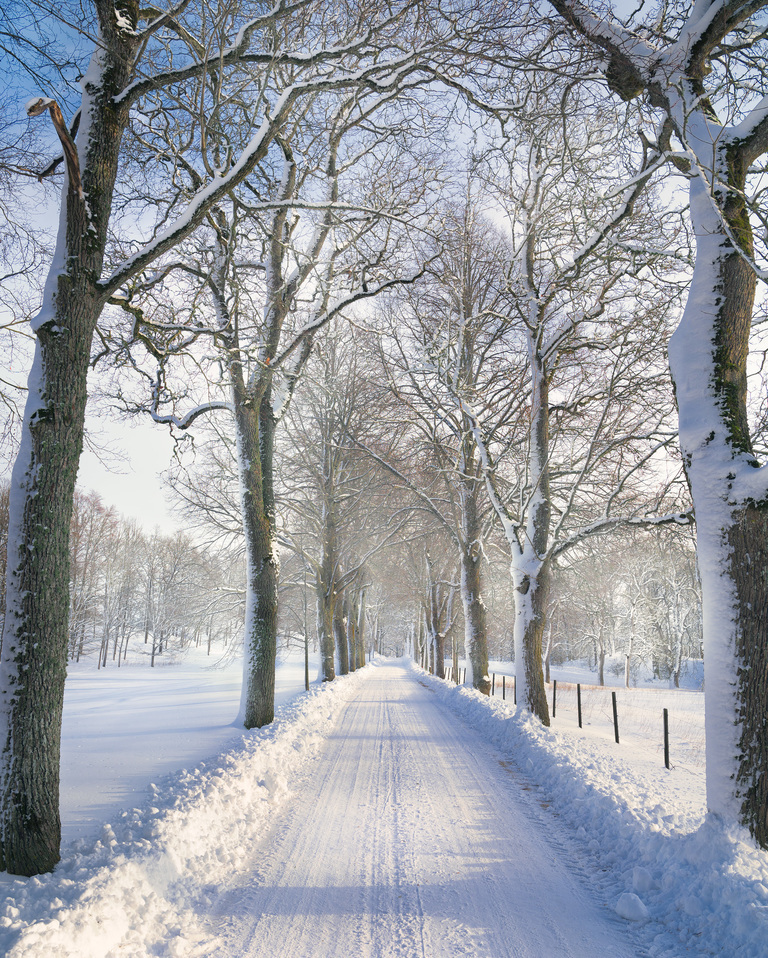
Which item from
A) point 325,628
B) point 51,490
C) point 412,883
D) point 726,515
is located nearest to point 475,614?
point 325,628

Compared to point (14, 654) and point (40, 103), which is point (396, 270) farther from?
point (14, 654)

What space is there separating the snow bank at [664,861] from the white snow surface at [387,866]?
0.01 meters

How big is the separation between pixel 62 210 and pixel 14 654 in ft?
11.9

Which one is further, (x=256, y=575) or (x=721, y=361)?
(x=256, y=575)

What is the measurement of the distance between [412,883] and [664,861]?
1.92 metres

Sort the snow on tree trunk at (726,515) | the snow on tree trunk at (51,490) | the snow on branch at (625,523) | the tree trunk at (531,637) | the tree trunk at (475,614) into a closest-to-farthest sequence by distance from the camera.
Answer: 1. the snow on tree trunk at (51,490)
2. the snow on tree trunk at (726,515)
3. the snow on branch at (625,523)
4. the tree trunk at (531,637)
5. the tree trunk at (475,614)

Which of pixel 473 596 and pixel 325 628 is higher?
pixel 473 596

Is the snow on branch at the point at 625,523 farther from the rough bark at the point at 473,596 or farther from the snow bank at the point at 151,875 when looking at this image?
the snow bank at the point at 151,875

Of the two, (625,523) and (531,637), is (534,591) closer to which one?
(531,637)

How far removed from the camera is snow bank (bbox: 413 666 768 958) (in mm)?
3090

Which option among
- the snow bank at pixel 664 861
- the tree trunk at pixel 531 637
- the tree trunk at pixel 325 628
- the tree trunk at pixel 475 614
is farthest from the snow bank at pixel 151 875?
the tree trunk at pixel 325 628

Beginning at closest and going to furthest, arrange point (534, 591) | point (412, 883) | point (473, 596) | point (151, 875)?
1. point (151, 875)
2. point (412, 883)
3. point (534, 591)
4. point (473, 596)

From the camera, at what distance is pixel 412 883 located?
12.4 feet

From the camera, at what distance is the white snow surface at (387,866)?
303 centimetres
